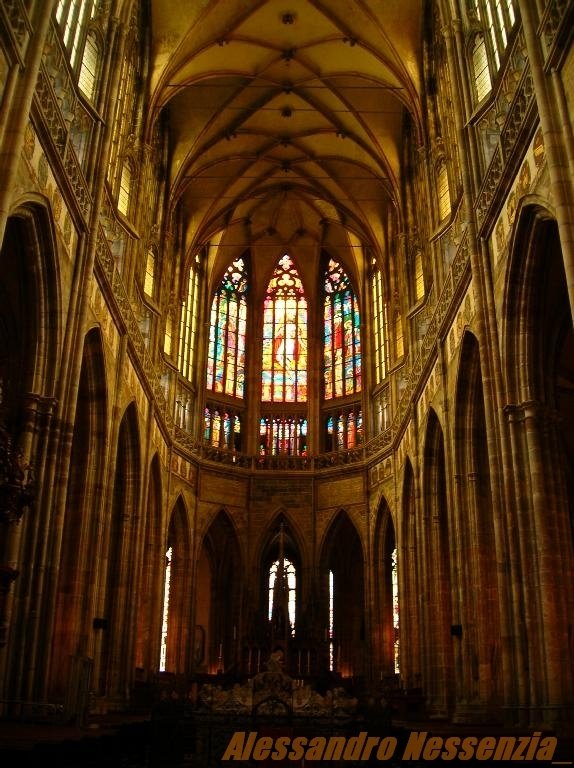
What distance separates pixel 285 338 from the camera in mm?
39938

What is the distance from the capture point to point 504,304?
16.5 m

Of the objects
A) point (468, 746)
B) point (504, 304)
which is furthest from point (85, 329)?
point (468, 746)

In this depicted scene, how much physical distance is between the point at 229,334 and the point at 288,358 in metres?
3.11

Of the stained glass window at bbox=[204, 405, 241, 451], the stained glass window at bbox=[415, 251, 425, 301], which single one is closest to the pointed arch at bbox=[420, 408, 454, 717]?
the stained glass window at bbox=[415, 251, 425, 301]

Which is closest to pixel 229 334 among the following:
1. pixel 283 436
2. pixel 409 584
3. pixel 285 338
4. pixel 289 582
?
pixel 285 338

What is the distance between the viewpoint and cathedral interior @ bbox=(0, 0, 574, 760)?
15.1m

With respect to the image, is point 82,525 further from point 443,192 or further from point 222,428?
point 222,428

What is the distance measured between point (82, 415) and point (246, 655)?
49.7 feet

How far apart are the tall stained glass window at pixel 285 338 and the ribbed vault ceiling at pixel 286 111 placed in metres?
1.97

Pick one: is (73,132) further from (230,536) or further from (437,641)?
(230,536)

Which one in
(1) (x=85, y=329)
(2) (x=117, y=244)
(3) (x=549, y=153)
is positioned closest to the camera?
(3) (x=549, y=153)

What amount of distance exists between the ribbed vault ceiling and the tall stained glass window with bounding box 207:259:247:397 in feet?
4.88

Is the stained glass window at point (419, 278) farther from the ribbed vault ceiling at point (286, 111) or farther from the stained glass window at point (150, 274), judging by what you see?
the stained glass window at point (150, 274)

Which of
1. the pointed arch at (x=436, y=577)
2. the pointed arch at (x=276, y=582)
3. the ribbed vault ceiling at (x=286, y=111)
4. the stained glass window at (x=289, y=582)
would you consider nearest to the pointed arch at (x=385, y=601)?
the pointed arch at (x=276, y=582)
